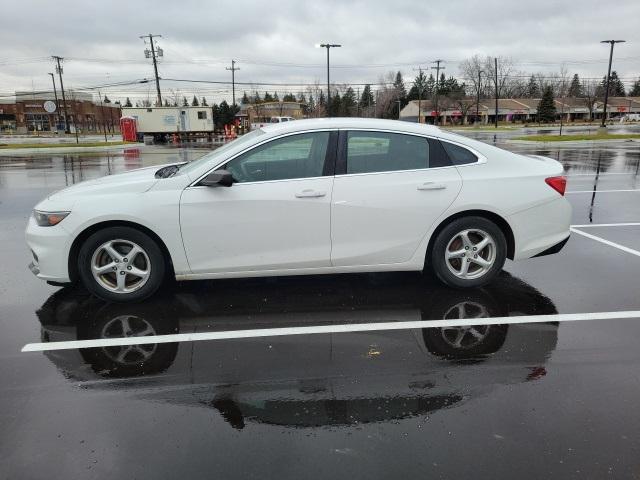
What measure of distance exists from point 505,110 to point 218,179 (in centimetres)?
10877

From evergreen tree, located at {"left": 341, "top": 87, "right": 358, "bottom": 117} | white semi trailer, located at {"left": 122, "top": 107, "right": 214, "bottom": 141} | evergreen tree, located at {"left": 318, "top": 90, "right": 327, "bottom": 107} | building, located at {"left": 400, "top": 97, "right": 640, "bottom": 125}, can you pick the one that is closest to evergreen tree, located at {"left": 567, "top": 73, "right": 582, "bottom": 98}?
building, located at {"left": 400, "top": 97, "right": 640, "bottom": 125}

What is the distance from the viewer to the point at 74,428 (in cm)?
281

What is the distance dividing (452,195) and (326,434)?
2.66 m

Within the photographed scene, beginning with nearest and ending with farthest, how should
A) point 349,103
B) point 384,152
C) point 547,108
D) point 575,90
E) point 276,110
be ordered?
point 384,152 < point 547,108 < point 349,103 < point 276,110 < point 575,90

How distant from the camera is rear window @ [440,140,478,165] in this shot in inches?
189

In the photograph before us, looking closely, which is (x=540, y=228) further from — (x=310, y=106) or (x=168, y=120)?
(x=310, y=106)

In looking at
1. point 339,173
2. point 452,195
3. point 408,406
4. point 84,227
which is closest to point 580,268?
point 452,195

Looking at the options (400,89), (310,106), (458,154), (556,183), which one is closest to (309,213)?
(458,154)

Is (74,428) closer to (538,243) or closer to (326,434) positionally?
(326,434)

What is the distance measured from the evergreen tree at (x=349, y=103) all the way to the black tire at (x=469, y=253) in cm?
9049

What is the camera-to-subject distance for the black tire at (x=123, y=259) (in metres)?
4.41

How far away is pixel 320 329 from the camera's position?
4098mm

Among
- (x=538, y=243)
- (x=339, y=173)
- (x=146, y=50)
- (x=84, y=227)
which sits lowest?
(x=538, y=243)

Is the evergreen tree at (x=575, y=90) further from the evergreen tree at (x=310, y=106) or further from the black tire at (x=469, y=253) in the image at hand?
the black tire at (x=469, y=253)
